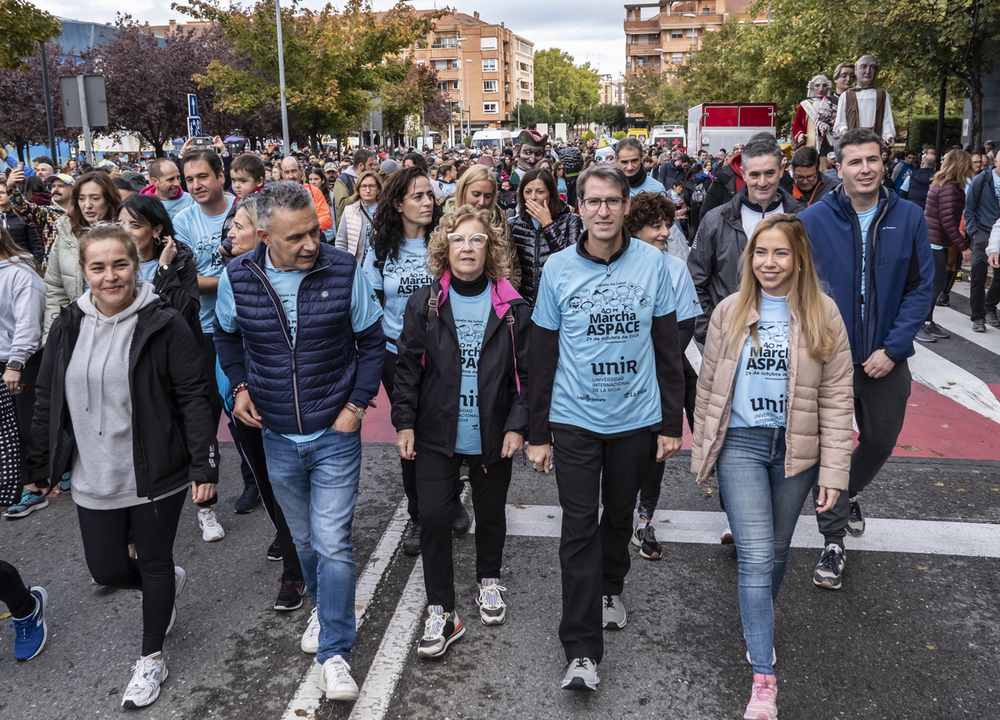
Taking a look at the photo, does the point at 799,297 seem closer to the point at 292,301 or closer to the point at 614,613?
the point at 614,613

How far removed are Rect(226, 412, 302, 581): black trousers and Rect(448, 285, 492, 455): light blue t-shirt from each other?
959mm

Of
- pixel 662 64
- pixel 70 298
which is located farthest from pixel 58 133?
pixel 662 64

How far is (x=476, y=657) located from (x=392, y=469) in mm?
2618

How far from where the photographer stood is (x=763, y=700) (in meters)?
3.30

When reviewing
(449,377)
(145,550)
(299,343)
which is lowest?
(145,550)

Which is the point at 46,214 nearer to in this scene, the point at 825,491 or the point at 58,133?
the point at 825,491

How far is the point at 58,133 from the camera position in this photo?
42125 millimetres

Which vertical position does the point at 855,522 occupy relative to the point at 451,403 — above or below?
below

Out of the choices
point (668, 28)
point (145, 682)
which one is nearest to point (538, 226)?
point (145, 682)

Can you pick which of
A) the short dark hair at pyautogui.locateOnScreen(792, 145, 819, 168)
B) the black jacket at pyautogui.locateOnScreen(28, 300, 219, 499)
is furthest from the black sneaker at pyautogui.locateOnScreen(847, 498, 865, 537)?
the black jacket at pyautogui.locateOnScreen(28, 300, 219, 499)

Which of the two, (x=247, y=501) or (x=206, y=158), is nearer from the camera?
(x=206, y=158)

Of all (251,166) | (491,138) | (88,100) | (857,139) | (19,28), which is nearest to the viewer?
(857,139)

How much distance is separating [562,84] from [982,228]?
143 m

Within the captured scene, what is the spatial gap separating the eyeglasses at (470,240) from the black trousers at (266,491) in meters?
1.31
